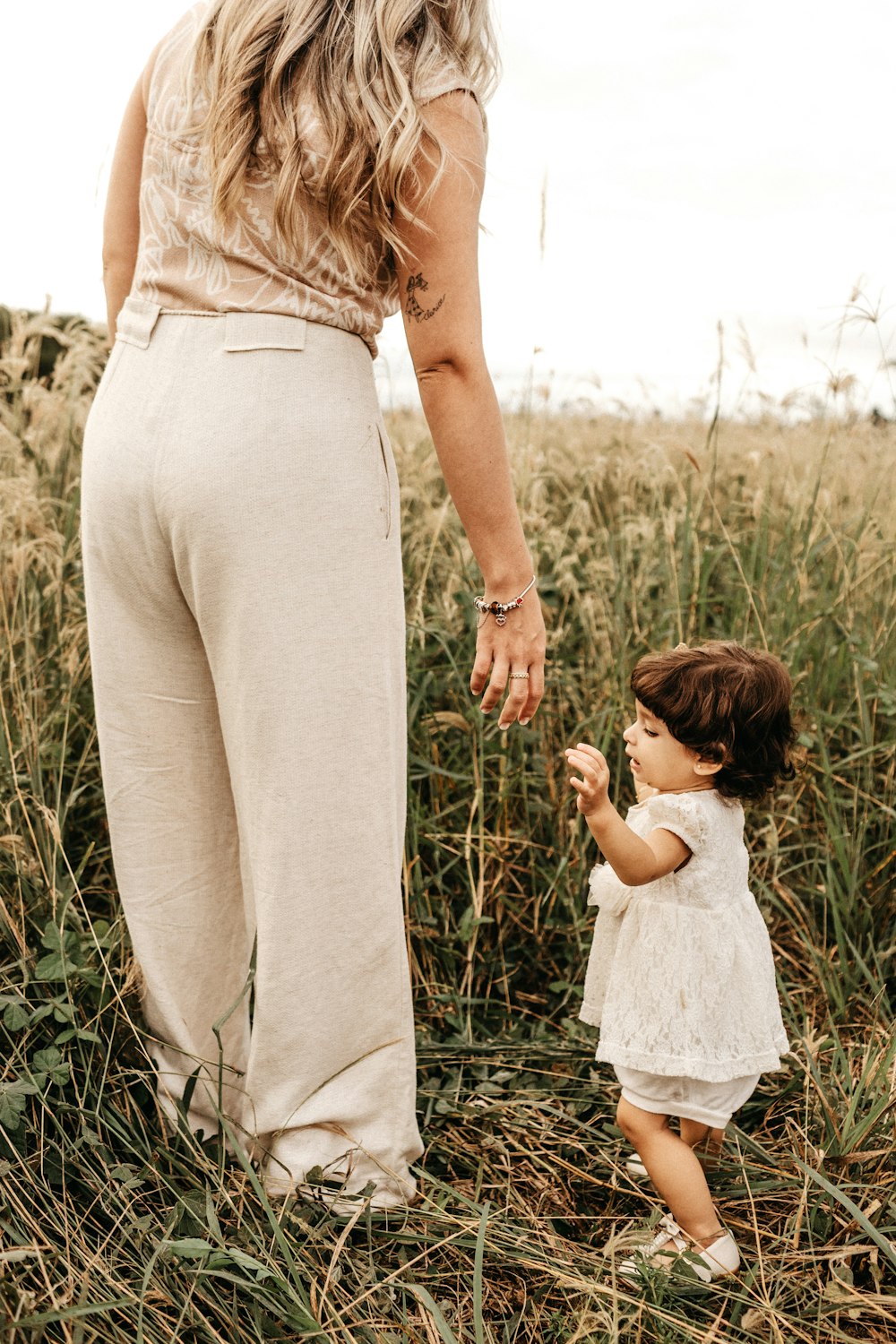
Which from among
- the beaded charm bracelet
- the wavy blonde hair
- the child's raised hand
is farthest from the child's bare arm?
the wavy blonde hair

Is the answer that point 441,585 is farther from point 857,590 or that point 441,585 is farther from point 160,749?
point 160,749

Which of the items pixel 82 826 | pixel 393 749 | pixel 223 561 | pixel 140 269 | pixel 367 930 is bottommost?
pixel 82 826

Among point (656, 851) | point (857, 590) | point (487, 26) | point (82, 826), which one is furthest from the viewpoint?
point (857, 590)

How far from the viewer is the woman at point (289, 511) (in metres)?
1.44

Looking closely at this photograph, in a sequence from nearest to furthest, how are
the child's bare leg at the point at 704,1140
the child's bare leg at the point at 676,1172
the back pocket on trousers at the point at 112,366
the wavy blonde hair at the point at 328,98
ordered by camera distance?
the wavy blonde hair at the point at 328,98
the back pocket on trousers at the point at 112,366
the child's bare leg at the point at 676,1172
the child's bare leg at the point at 704,1140

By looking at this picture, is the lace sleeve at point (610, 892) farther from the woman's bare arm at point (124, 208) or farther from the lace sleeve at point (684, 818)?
the woman's bare arm at point (124, 208)

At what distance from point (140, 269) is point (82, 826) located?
1336mm

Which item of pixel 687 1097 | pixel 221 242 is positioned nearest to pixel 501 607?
pixel 221 242

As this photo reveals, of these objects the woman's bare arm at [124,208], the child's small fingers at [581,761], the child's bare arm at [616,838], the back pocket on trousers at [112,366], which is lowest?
the child's bare arm at [616,838]

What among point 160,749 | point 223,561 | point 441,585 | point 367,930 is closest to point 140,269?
point 223,561

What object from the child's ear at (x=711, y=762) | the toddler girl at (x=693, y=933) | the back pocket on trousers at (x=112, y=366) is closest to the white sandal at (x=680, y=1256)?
the toddler girl at (x=693, y=933)

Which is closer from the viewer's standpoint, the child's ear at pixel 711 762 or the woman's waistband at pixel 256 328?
the woman's waistband at pixel 256 328

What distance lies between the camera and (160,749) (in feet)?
5.76

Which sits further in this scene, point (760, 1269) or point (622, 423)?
point (622, 423)
